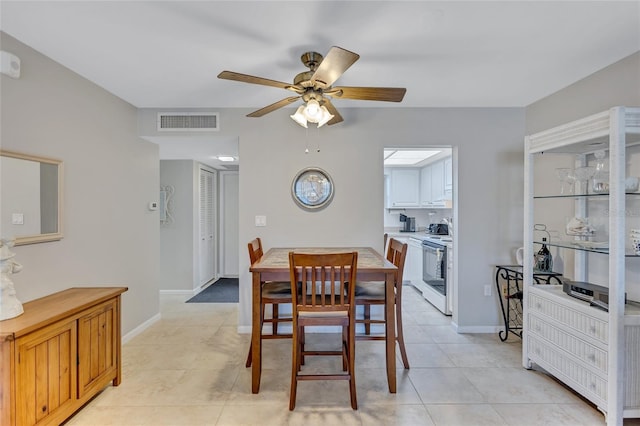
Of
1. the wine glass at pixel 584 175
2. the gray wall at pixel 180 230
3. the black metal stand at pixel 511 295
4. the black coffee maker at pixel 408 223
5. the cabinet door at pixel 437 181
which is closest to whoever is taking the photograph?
the wine glass at pixel 584 175

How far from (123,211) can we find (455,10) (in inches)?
127

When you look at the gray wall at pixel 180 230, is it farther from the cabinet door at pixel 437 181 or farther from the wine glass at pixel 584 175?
the wine glass at pixel 584 175

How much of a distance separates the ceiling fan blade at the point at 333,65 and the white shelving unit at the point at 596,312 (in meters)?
1.59

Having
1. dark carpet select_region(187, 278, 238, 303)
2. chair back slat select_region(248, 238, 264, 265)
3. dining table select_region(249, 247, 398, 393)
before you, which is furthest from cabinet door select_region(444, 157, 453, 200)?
dark carpet select_region(187, 278, 238, 303)

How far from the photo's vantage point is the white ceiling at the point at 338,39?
5.73 ft

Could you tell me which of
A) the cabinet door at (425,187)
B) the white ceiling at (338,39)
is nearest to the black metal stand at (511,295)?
the white ceiling at (338,39)

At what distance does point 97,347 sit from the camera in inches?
84.1

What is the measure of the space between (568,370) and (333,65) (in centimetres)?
251

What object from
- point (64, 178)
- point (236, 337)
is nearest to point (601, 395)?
point (236, 337)

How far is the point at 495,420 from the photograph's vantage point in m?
1.96

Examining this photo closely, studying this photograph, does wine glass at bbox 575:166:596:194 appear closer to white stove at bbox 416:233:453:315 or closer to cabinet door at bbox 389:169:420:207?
white stove at bbox 416:233:453:315

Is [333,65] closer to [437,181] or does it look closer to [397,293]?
[397,293]

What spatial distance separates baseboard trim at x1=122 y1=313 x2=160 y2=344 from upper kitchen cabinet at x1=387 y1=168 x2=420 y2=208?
4080 mm

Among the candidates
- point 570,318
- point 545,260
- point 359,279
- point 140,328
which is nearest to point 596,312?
point 570,318
